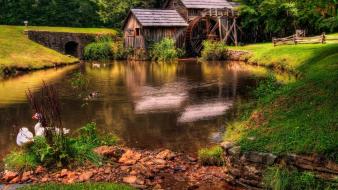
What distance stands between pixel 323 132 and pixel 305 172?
1.28 m

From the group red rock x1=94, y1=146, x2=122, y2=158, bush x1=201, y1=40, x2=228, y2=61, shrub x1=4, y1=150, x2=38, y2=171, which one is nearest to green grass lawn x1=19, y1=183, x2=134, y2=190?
shrub x1=4, y1=150, x2=38, y2=171

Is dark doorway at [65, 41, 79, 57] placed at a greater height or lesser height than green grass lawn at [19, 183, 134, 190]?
greater

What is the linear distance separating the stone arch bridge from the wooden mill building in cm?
512

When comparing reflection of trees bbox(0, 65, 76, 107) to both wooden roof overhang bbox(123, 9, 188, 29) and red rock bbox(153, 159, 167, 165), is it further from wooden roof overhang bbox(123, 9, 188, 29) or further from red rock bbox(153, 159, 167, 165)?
wooden roof overhang bbox(123, 9, 188, 29)

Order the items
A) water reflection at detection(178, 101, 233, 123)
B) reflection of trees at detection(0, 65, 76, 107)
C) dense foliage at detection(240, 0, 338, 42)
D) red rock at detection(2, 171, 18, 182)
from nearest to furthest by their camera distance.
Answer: red rock at detection(2, 171, 18, 182) < water reflection at detection(178, 101, 233, 123) < reflection of trees at detection(0, 65, 76, 107) < dense foliage at detection(240, 0, 338, 42)

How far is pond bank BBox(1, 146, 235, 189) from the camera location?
9688mm


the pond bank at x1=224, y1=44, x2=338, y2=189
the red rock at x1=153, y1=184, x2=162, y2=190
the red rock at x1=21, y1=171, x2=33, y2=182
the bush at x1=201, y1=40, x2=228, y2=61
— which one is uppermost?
the bush at x1=201, y1=40, x2=228, y2=61

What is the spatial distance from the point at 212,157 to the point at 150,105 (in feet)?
26.7

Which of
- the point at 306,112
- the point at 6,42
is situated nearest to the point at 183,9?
the point at 6,42

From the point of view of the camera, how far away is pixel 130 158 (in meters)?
11.2

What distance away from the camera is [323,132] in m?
9.30

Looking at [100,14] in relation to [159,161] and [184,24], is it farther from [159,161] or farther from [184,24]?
[159,161]

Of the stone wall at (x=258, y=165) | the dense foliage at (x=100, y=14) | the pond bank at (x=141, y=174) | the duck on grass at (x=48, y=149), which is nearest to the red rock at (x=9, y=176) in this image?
the pond bank at (x=141, y=174)

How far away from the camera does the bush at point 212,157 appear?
425 inches
